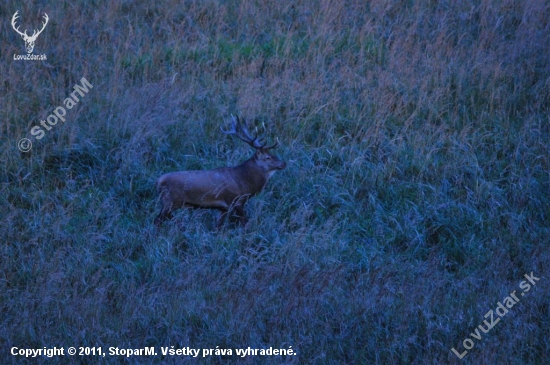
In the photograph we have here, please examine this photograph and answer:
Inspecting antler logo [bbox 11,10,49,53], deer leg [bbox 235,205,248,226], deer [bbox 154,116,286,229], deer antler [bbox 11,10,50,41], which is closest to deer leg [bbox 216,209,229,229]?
deer [bbox 154,116,286,229]

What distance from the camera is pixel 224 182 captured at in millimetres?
8328

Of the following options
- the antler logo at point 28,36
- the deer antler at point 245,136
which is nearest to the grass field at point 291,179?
the antler logo at point 28,36

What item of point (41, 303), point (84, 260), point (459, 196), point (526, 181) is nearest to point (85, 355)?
point (41, 303)

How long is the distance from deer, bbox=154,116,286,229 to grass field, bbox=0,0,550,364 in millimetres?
152

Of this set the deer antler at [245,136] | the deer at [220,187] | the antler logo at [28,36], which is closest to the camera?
the deer at [220,187]

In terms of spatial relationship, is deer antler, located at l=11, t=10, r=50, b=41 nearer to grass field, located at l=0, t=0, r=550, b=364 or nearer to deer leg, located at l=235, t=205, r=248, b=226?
grass field, located at l=0, t=0, r=550, b=364

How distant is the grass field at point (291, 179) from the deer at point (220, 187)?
6.0 inches

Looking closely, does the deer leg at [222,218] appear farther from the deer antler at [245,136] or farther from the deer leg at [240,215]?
the deer antler at [245,136]

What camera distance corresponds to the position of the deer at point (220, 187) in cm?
818

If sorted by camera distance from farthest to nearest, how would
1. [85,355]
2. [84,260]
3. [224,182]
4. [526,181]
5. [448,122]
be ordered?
[448,122] → [526,181] → [224,182] → [84,260] → [85,355]

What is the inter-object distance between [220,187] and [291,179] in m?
1.01

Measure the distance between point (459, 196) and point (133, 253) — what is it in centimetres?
374

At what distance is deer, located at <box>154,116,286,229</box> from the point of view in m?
8.18

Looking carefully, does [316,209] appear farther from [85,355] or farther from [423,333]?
[85,355]
